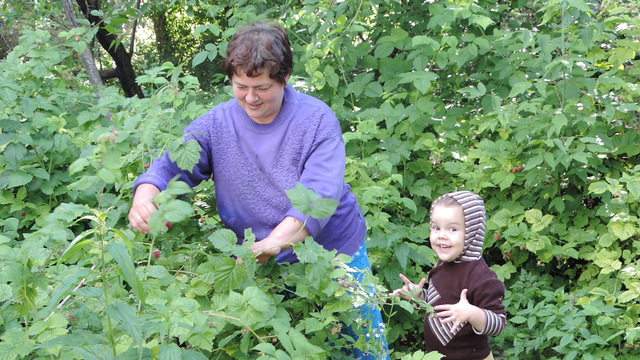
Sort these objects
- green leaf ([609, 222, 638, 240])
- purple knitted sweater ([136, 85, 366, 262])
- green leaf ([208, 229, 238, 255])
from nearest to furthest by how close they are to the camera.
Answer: green leaf ([208, 229, 238, 255])
purple knitted sweater ([136, 85, 366, 262])
green leaf ([609, 222, 638, 240])

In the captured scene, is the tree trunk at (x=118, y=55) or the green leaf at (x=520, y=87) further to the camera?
the tree trunk at (x=118, y=55)

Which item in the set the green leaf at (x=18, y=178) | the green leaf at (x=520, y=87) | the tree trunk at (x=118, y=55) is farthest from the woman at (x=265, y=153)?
the tree trunk at (x=118, y=55)

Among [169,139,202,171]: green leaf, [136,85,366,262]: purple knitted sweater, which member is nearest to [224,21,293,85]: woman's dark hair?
[136,85,366,262]: purple knitted sweater

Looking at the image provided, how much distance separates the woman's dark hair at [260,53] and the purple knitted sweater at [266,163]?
17 centimetres

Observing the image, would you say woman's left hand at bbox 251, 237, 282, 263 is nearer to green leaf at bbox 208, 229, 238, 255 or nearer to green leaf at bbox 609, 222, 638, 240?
green leaf at bbox 208, 229, 238, 255

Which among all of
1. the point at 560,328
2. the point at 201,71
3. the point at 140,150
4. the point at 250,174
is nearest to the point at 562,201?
the point at 560,328

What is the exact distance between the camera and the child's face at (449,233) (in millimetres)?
2605

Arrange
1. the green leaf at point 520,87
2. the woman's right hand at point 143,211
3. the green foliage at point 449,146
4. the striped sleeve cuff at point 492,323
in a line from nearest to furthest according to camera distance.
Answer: the woman's right hand at point 143,211
the striped sleeve cuff at point 492,323
the green foliage at point 449,146
the green leaf at point 520,87

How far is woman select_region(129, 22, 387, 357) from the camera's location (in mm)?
2301

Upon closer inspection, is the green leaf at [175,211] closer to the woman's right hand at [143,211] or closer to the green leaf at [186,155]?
the woman's right hand at [143,211]

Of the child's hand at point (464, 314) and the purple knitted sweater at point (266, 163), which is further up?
the purple knitted sweater at point (266, 163)

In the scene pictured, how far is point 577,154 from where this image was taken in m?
3.77

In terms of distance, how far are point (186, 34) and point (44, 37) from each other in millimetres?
8071

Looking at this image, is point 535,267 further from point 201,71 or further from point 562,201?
point 201,71
